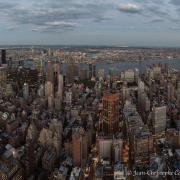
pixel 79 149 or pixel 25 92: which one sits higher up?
pixel 25 92

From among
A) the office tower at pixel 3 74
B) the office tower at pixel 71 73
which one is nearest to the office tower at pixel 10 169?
the office tower at pixel 3 74

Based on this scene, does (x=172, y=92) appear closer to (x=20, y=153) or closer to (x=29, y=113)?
(x=29, y=113)

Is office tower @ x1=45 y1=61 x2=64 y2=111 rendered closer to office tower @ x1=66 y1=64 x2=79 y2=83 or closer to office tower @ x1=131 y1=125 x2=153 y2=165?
office tower @ x1=66 y1=64 x2=79 y2=83

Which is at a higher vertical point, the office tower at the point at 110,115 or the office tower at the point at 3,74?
the office tower at the point at 3,74

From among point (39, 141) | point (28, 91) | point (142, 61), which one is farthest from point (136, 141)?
point (142, 61)

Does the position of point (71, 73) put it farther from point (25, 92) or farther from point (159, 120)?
point (159, 120)

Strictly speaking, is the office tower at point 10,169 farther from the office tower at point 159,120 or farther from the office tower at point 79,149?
the office tower at point 159,120

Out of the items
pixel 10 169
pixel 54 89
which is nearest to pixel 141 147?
pixel 10 169

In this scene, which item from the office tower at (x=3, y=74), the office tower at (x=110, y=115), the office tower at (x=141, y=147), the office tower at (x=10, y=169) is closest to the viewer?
the office tower at (x=10, y=169)
